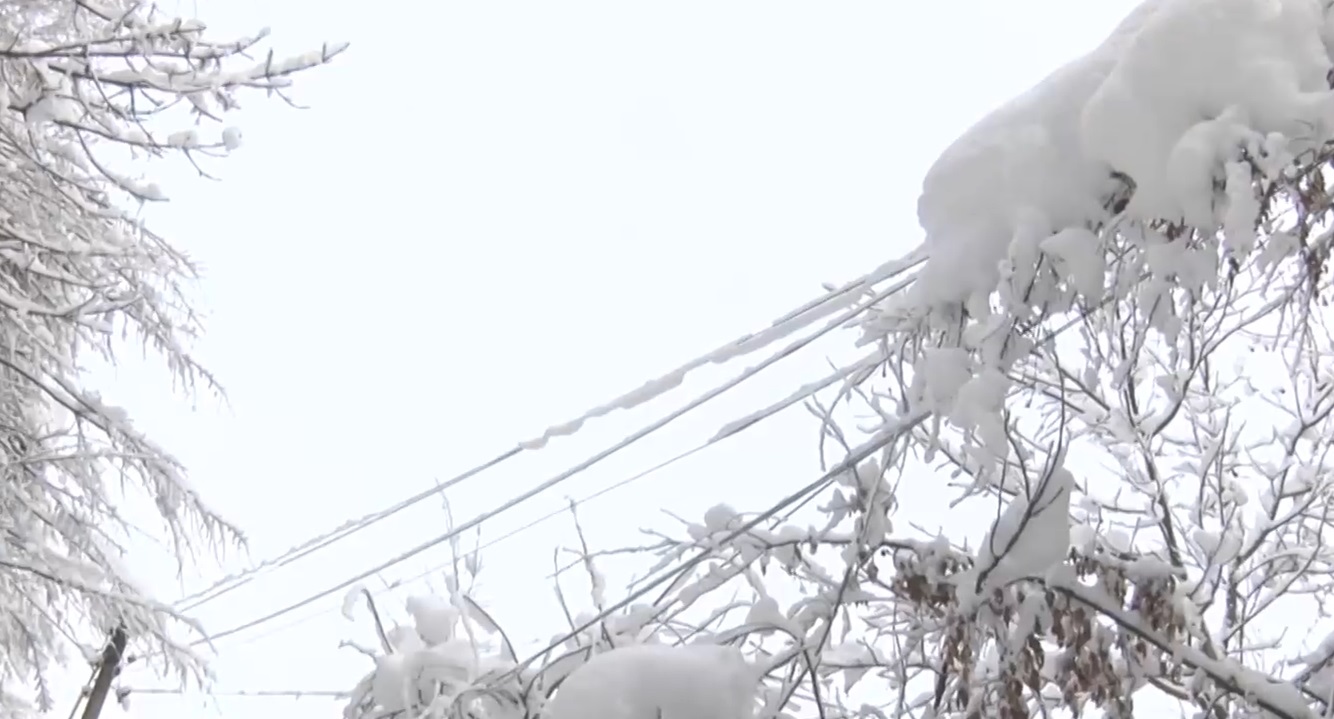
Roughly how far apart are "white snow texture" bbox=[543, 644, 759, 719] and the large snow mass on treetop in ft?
2.58

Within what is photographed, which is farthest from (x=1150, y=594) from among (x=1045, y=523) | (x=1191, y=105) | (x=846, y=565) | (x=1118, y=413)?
(x=1118, y=413)

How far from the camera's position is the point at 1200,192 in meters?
1.53

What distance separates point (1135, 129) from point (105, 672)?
4574mm

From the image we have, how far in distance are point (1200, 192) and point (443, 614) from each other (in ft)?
5.60

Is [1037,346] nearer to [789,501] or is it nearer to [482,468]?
[789,501]

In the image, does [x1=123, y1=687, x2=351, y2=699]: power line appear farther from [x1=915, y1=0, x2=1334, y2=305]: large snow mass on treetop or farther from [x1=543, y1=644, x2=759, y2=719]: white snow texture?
[x1=915, y1=0, x2=1334, y2=305]: large snow mass on treetop

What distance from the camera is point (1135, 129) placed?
1.59m

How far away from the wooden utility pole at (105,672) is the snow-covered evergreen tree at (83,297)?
10 centimetres

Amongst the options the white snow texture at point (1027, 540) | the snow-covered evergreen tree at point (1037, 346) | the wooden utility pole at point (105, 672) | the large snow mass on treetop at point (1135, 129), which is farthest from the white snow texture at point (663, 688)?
the wooden utility pole at point (105, 672)

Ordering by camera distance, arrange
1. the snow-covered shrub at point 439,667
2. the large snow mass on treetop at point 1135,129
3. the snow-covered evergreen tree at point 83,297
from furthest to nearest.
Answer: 1. the snow-covered evergreen tree at point 83,297
2. the snow-covered shrub at point 439,667
3. the large snow mass on treetop at point 1135,129

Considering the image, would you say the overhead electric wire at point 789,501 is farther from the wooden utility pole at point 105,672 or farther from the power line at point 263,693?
the wooden utility pole at point 105,672

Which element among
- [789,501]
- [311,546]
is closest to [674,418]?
[789,501]

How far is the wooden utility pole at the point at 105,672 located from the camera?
4.35m

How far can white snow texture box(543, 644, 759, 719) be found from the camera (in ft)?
6.28
